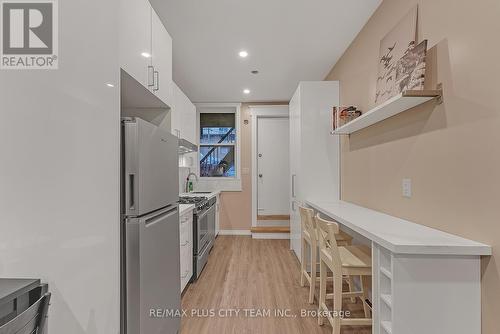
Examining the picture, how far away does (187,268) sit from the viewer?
2.78m

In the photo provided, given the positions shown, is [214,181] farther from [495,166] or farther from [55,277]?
[495,166]

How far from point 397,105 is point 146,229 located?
5.65 ft

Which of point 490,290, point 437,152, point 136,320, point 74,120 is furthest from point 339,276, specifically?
point 74,120

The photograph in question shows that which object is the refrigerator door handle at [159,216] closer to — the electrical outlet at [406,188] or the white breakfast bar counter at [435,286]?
the white breakfast bar counter at [435,286]

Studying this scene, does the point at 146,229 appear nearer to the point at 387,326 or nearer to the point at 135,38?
the point at 135,38

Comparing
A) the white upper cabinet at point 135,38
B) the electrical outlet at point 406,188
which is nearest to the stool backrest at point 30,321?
the white upper cabinet at point 135,38

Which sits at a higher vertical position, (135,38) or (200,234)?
(135,38)

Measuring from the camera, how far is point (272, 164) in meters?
5.35

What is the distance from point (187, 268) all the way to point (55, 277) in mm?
1701

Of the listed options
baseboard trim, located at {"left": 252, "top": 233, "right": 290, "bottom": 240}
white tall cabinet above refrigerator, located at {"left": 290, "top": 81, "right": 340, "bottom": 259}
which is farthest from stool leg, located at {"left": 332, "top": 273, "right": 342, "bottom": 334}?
baseboard trim, located at {"left": 252, "top": 233, "right": 290, "bottom": 240}

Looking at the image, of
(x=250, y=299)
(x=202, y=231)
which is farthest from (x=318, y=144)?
(x=250, y=299)

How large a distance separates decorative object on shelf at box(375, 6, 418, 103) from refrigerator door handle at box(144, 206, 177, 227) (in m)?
1.77

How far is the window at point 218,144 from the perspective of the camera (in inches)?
212

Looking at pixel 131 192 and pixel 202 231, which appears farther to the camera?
pixel 202 231
